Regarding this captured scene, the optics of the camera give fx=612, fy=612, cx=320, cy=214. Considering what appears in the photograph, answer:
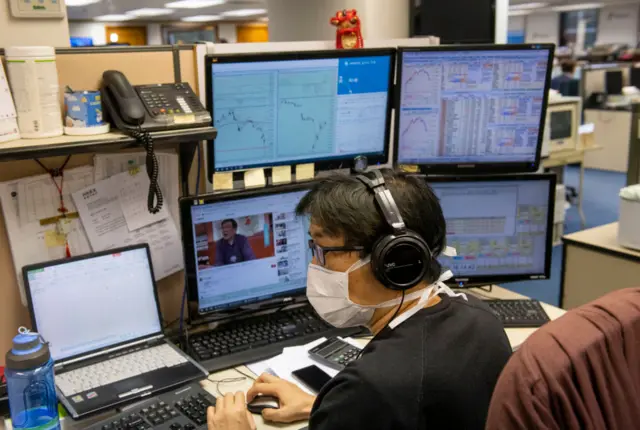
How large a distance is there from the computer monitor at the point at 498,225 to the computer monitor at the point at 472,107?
7 cm

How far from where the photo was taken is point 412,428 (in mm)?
1011

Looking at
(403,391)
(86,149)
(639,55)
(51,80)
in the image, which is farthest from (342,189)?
(639,55)

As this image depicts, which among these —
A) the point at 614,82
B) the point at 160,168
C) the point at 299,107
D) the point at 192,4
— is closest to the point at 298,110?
the point at 299,107

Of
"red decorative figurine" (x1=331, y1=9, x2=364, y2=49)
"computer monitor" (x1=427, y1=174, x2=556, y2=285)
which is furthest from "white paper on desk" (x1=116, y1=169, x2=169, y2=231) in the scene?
"computer monitor" (x1=427, y1=174, x2=556, y2=285)

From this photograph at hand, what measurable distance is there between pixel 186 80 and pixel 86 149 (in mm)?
421

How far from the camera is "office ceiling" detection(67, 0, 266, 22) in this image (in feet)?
35.5

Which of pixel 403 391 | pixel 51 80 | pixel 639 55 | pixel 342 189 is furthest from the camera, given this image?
pixel 639 55

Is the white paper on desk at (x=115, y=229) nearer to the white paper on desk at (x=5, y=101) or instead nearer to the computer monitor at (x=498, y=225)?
the white paper on desk at (x=5, y=101)

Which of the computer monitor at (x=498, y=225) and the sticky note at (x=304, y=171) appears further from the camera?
the computer monitor at (x=498, y=225)

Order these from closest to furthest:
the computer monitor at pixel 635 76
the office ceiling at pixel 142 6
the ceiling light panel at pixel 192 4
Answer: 1. the computer monitor at pixel 635 76
2. the office ceiling at pixel 142 6
3. the ceiling light panel at pixel 192 4

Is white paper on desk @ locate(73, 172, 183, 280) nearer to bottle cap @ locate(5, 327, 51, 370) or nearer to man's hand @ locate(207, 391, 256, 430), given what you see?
bottle cap @ locate(5, 327, 51, 370)

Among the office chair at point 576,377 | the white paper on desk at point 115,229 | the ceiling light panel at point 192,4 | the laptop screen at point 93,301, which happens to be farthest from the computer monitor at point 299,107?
the ceiling light panel at point 192,4

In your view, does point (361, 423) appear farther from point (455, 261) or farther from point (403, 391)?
point (455, 261)

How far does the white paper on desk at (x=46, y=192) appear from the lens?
1479 mm
